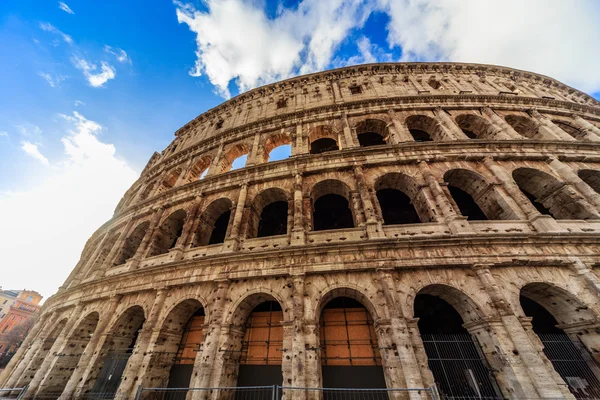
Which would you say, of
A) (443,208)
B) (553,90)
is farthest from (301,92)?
(553,90)

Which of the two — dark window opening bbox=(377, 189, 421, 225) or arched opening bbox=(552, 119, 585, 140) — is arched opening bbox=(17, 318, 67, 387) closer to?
dark window opening bbox=(377, 189, 421, 225)

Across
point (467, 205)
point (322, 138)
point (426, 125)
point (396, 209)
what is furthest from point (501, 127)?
point (322, 138)

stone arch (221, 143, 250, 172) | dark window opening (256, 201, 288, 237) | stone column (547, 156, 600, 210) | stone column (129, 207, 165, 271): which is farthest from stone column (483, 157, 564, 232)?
stone column (129, 207, 165, 271)

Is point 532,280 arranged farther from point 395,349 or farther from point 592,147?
point 592,147

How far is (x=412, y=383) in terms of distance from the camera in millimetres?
5559

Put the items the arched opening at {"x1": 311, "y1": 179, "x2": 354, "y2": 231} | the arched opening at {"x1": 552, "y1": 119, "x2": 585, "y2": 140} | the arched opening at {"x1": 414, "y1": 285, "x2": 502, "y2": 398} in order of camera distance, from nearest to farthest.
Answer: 1. the arched opening at {"x1": 414, "y1": 285, "x2": 502, "y2": 398}
2. the arched opening at {"x1": 311, "y1": 179, "x2": 354, "y2": 231}
3. the arched opening at {"x1": 552, "y1": 119, "x2": 585, "y2": 140}

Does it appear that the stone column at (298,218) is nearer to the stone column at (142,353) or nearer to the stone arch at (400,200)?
the stone arch at (400,200)

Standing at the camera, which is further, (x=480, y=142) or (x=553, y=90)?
(x=553, y=90)

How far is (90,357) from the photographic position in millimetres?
8742

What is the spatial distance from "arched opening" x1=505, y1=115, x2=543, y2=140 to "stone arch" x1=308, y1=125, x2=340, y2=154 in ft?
33.7

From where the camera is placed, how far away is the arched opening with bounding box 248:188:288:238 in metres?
10.4

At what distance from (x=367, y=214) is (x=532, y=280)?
5147 millimetres

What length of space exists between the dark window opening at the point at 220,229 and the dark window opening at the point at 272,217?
1.99 m

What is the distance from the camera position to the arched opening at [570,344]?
6.09 metres
